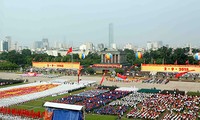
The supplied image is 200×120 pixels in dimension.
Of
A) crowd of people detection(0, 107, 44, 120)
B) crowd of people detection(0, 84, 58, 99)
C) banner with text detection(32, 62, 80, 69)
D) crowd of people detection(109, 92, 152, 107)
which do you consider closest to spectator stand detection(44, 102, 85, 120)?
crowd of people detection(0, 107, 44, 120)

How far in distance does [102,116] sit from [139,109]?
13.8ft

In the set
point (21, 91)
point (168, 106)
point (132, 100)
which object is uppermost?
point (21, 91)

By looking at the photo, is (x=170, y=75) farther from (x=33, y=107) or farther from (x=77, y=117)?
(x=77, y=117)

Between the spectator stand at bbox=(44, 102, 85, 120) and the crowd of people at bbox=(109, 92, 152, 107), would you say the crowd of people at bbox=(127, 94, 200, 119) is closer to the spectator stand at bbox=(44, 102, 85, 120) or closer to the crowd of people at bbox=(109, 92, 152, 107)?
the crowd of people at bbox=(109, 92, 152, 107)

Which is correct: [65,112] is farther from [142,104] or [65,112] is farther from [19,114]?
[142,104]

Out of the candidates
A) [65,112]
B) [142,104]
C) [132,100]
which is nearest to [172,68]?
[132,100]

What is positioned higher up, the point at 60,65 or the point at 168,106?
the point at 60,65

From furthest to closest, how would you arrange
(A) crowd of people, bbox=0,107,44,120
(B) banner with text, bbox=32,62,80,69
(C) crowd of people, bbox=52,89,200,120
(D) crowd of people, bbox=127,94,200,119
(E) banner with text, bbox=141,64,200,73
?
(B) banner with text, bbox=32,62,80,69 → (E) banner with text, bbox=141,64,200,73 → (C) crowd of people, bbox=52,89,200,120 → (D) crowd of people, bbox=127,94,200,119 → (A) crowd of people, bbox=0,107,44,120

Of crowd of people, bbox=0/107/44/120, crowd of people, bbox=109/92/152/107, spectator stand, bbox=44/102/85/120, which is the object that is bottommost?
crowd of people, bbox=0/107/44/120

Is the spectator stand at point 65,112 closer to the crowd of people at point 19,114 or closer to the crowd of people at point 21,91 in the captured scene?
the crowd of people at point 19,114

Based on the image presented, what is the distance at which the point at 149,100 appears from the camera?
2934 cm

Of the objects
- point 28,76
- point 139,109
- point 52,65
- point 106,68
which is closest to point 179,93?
point 139,109

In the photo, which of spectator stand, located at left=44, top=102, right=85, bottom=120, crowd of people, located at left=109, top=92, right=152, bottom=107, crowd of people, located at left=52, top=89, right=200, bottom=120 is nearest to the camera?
spectator stand, located at left=44, top=102, right=85, bottom=120

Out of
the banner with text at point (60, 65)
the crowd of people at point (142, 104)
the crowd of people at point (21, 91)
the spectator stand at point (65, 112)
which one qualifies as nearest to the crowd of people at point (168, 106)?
the crowd of people at point (142, 104)
